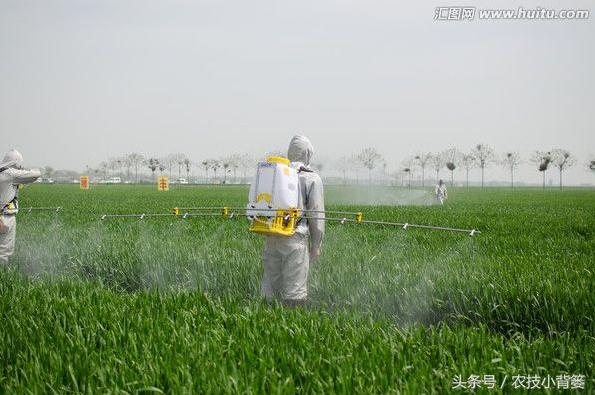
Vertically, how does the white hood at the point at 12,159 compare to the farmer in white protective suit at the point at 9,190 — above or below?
above

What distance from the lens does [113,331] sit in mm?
4207

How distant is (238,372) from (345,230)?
8.88 metres

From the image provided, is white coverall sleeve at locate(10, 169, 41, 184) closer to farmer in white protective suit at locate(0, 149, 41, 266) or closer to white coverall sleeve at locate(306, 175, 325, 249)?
farmer in white protective suit at locate(0, 149, 41, 266)

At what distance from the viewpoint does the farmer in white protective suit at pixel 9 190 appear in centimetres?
869

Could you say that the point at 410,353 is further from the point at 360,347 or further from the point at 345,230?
the point at 345,230

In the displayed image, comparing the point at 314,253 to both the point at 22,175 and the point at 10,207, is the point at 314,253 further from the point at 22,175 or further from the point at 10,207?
the point at 10,207

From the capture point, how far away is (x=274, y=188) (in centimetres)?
548

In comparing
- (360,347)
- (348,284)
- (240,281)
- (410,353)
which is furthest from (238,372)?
(240,281)

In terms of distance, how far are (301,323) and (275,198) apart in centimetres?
149

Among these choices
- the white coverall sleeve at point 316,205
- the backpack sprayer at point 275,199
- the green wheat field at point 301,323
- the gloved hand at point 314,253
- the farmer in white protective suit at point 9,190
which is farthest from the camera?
the farmer in white protective suit at point 9,190

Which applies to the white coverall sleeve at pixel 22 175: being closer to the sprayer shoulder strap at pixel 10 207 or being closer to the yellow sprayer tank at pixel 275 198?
the sprayer shoulder strap at pixel 10 207

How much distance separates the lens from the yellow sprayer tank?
5465 mm

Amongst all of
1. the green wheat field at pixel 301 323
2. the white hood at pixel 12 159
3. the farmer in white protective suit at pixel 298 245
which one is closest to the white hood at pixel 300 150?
the farmer in white protective suit at pixel 298 245

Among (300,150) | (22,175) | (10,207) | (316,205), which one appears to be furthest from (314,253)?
(10,207)
